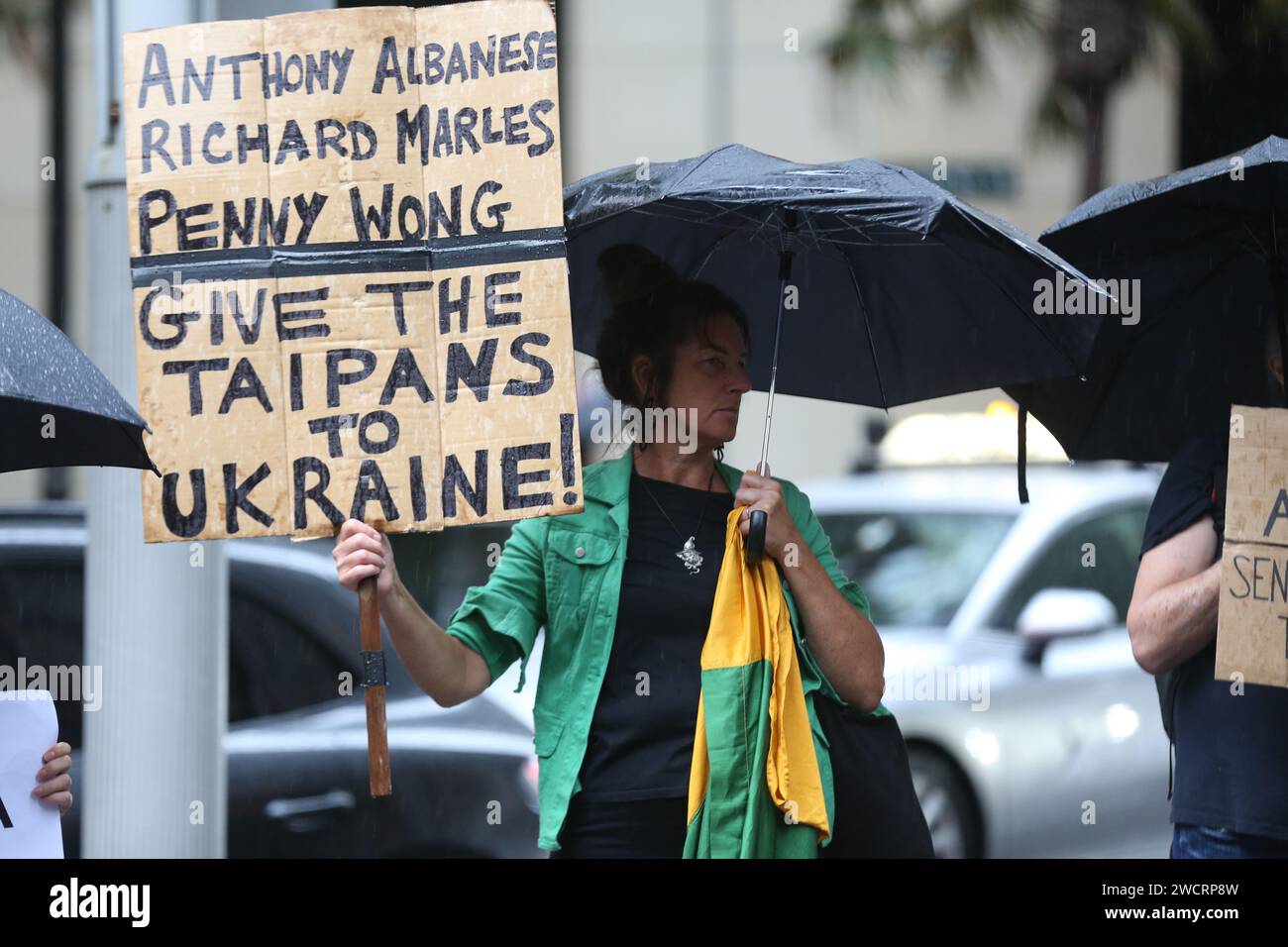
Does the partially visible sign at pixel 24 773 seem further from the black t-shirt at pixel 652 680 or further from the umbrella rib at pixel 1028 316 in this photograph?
the umbrella rib at pixel 1028 316

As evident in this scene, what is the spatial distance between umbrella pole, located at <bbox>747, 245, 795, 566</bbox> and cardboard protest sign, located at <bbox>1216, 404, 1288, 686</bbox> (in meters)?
0.92

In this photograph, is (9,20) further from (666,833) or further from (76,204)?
(666,833)

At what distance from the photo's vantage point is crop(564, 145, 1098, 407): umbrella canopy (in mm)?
3645

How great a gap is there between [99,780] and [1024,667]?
13.1 feet

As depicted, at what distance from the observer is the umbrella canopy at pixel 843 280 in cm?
364

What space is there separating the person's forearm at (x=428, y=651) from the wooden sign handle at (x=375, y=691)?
4 centimetres

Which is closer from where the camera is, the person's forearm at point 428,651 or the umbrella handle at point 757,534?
the person's forearm at point 428,651

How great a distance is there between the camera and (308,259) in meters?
3.48

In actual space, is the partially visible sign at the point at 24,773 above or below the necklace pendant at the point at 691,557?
below

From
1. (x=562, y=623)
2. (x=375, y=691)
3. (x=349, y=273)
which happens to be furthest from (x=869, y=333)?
(x=375, y=691)

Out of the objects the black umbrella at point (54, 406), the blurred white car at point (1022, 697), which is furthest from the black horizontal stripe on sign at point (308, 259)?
the blurred white car at point (1022, 697)

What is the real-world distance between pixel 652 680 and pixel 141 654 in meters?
1.77

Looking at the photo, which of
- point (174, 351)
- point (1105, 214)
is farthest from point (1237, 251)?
point (174, 351)

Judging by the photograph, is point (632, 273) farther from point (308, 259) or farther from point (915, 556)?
point (915, 556)
